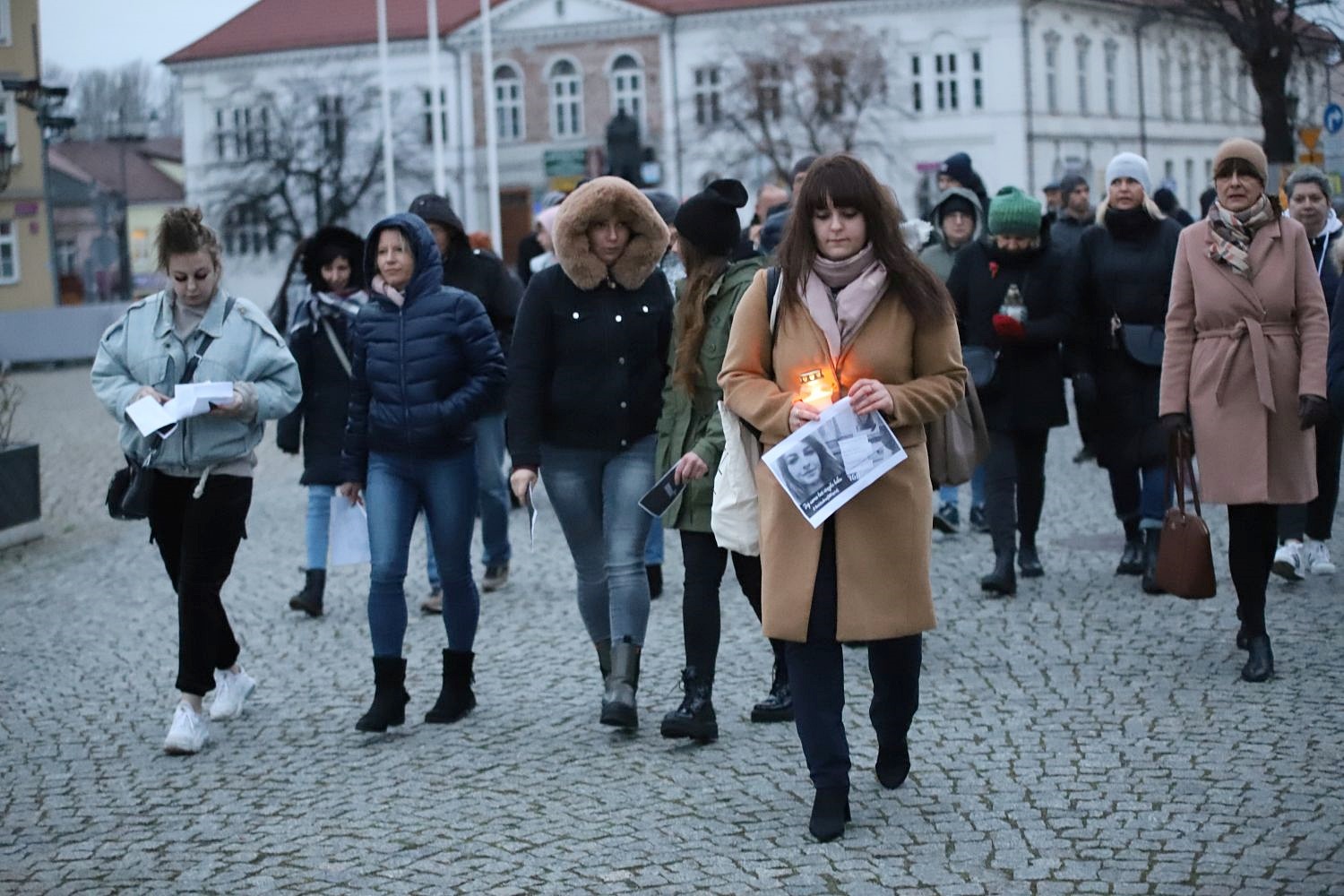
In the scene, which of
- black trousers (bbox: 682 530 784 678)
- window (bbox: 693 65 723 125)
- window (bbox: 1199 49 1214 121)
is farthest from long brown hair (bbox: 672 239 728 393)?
window (bbox: 1199 49 1214 121)

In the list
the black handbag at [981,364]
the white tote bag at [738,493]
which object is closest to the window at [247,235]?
the black handbag at [981,364]

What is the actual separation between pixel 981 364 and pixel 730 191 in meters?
3.09

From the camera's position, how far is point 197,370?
7.70 metres

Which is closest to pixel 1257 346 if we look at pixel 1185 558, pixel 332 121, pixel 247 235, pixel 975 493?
pixel 1185 558

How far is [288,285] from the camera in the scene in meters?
11.5

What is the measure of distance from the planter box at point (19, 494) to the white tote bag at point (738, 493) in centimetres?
897

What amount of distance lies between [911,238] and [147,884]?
4.50 m

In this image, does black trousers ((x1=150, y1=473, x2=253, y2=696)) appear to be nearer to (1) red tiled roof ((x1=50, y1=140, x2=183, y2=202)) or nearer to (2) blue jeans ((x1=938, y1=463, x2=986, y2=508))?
(2) blue jeans ((x1=938, y1=463, x2=986, y2=508))

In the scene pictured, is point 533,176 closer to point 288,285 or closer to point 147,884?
point 288,285

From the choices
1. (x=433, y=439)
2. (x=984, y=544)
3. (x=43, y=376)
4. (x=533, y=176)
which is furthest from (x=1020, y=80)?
(x=433, y=439)

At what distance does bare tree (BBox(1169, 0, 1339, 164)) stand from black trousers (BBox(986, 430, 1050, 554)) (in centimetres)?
1425

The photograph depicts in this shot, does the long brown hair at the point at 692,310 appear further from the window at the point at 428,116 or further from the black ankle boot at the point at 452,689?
the window at the point at 428,116

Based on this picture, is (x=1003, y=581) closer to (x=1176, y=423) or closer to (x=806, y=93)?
(x=1176, y=423)

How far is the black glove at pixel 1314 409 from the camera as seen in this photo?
7.75 meters
